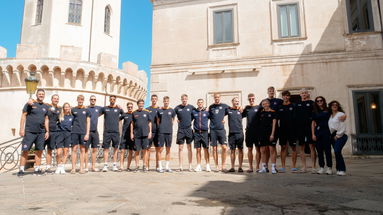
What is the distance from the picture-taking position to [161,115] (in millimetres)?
7273

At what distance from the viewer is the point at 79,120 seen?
22.9 ft

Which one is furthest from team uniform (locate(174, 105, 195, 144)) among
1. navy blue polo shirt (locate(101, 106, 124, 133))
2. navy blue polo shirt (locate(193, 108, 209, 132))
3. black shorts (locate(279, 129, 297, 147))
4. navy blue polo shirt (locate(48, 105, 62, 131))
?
navy blue polo shirt (locate(48, 105, 62, 131))

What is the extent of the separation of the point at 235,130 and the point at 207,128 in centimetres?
77

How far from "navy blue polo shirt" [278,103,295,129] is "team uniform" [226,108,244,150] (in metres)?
1.02

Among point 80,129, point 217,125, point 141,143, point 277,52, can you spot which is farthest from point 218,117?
point 277,52

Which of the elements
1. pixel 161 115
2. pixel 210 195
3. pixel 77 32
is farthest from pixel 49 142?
pixel 77 32

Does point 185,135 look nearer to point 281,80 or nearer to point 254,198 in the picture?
point 254,198

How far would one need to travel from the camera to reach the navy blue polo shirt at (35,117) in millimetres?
6445

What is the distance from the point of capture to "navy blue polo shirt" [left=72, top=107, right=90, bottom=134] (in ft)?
22.8

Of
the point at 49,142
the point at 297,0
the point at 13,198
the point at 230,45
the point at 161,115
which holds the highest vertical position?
the point at 297,0

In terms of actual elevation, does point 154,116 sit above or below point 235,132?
above

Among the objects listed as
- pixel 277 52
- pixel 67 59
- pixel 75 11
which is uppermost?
pixel 75 11

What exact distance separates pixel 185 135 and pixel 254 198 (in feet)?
12.9

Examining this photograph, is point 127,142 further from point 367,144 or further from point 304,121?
point 367,144
